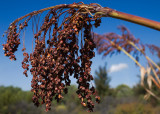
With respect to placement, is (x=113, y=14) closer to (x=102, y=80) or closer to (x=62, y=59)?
(x=62, y=59)

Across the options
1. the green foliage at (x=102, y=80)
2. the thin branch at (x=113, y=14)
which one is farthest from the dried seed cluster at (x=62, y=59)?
the green foliage at (x=102, y=80)

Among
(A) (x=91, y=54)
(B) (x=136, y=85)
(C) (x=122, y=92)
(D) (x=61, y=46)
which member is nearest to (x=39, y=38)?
(D) (x=61, y=46)

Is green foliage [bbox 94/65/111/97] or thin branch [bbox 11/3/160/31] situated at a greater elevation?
green foliage [bbox 94/65/111/97]

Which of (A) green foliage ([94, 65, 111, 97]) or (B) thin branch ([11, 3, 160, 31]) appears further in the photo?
(A) green foliage ([94, 65, 111, 97])

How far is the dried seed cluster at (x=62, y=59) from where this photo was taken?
1.29 metres

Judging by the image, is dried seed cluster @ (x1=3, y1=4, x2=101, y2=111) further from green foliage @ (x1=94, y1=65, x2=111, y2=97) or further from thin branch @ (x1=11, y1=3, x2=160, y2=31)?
green foliage @ (x1=94, y1=65, x2=111, y2=97)

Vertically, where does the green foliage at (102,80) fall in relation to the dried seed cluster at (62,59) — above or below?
above

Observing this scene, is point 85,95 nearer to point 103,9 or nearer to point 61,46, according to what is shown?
point 61,46

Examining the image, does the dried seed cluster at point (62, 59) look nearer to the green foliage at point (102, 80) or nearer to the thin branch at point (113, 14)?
the thin branch at point (113, 14)

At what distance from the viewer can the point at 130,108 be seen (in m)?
9.34

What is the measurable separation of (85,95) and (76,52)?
28cm

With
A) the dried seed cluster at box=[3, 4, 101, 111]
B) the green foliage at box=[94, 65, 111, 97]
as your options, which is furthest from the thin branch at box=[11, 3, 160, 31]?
the green foliage at box=[94, 65, 111, 97]

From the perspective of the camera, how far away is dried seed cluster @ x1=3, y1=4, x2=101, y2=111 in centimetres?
129

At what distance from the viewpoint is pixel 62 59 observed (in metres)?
1.29
